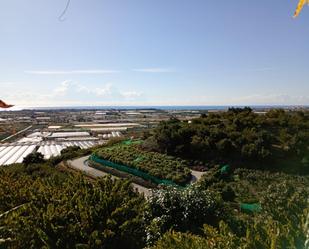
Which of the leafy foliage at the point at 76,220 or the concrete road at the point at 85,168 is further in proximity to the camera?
the concrete road at the point at 85,168

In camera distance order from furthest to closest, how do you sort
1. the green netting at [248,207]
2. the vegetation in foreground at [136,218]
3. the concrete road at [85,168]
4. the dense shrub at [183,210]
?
the concrete road at [85,168] < the green netting at [248,207] < the dense shrub at [183,210] < the vegetation in foreground at [136,218]

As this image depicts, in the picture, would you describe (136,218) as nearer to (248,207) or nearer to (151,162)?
(248,207)

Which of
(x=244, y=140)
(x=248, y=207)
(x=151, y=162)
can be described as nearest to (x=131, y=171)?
(x=151, y=162)

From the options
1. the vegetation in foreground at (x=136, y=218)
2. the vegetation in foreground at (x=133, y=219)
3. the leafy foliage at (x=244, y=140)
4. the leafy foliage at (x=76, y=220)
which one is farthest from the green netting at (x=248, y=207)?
the leafy foliage at (x=76, y=220)

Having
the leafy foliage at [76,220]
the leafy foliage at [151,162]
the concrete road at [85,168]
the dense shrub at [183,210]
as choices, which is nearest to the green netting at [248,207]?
the dense shrub at [183,210]

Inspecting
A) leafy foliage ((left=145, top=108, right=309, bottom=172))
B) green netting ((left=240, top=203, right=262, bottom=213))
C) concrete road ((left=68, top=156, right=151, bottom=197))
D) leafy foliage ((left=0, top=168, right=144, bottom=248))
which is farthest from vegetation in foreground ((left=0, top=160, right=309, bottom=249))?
concrete road ((left=68, top=156, right=151, bottom=197))

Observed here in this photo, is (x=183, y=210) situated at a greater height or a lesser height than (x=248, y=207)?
greater

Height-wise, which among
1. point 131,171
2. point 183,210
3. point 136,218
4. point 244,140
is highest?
point 136,218

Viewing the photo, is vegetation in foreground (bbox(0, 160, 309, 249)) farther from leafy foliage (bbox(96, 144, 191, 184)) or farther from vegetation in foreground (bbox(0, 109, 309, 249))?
leafy foliage (bbox(96, 144, 191, 184))

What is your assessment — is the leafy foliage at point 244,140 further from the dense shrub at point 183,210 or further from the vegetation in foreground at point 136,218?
the dense shrub at point 183,210

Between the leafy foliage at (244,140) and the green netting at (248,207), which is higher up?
the leafy foliage at (244,140)

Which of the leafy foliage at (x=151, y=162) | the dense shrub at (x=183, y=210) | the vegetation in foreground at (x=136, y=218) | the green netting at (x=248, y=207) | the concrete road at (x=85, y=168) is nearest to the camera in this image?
the vegetation in foreground at (x=136, y=218)

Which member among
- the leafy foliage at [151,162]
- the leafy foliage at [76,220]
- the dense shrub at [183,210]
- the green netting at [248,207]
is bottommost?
the green netting at [248,207]
